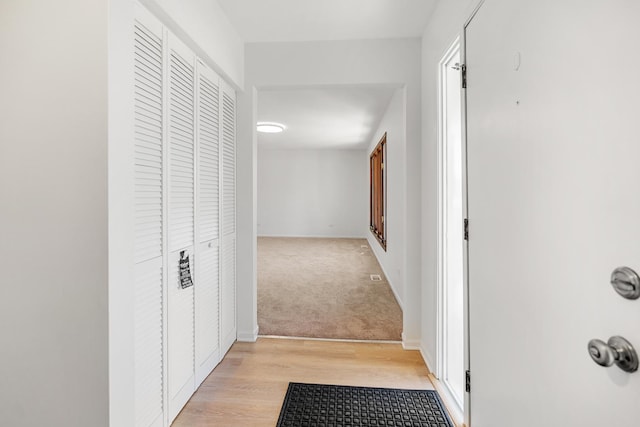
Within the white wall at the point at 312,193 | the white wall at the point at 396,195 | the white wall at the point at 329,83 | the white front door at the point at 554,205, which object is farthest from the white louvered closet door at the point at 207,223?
the white wall at the point at 312,193

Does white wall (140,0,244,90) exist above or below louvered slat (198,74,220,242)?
above

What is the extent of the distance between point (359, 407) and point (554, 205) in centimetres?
153

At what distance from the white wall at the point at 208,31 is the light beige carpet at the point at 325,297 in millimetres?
2249

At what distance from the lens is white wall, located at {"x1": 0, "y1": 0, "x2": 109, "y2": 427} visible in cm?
107

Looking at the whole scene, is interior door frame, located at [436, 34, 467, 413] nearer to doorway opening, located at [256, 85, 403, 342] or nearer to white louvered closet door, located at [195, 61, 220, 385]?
doorway opening, located at [256, 85, 403, 342]

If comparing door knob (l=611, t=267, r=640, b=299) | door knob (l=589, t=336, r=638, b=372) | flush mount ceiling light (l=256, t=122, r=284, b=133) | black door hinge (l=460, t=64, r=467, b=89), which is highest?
flush mount ceiling light (l=256, t=122, r=284, b=133)

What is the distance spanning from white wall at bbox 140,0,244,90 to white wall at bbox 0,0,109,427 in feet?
1.61

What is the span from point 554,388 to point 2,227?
6.44 ft

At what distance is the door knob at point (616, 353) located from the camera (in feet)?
2.19

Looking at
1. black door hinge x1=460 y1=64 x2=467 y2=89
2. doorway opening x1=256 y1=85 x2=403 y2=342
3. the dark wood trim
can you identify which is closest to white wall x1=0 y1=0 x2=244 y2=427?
black door hinge x1=460 y1=64 x2=467 y2=89

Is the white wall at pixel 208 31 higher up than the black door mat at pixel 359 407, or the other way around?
the white wall at pixel 208 31

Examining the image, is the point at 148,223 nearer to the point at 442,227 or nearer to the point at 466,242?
the point at 466,242

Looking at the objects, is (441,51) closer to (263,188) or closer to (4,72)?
(4,72)

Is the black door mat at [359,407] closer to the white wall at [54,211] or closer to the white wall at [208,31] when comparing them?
the white wall at [54,211]
